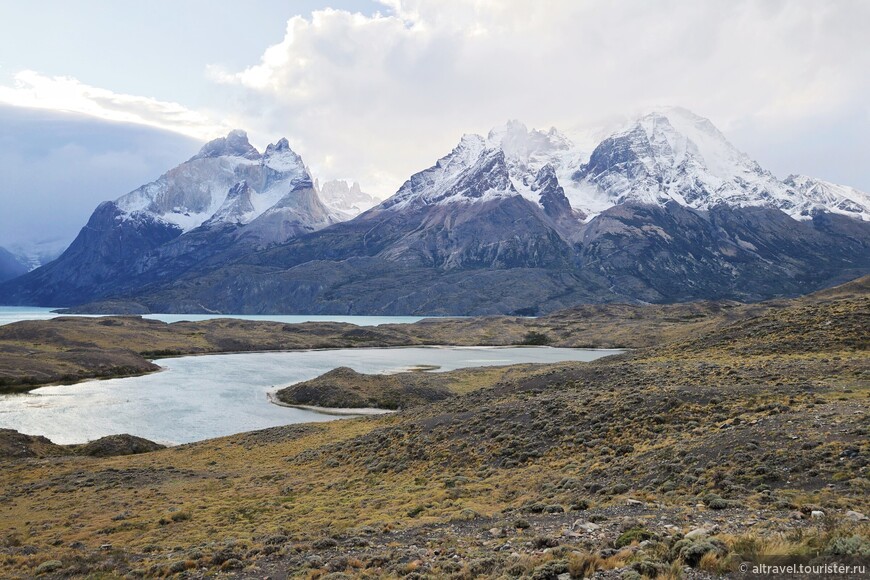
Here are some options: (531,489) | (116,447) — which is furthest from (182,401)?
(531,489)

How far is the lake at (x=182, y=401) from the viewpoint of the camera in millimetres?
75188

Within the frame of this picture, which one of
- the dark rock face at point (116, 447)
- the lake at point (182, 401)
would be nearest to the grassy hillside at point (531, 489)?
the dark rock face at point (116, 447)

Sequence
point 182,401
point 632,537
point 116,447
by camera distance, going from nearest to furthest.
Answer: point 632,537 → point 116,447 → point 182,401

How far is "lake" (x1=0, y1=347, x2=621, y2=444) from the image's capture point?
75188 millimetres

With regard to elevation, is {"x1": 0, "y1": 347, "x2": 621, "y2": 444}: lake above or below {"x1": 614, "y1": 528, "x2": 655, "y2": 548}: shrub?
below

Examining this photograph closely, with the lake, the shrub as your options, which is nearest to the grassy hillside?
the shrub

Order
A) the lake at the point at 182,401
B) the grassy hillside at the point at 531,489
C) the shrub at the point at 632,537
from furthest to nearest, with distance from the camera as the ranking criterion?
the lake at the point at 182,401 < the grassy hillside at the point at 531,489 < the shrub at the point at 632,537

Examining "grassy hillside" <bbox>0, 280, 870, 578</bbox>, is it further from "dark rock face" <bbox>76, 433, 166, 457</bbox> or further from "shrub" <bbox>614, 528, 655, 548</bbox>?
"dark rock face" <bbox>76, 433, 166, 457</bbox>

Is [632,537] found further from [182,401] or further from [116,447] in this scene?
[182,401]

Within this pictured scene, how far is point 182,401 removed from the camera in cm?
9525

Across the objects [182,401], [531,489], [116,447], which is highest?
[531,489]

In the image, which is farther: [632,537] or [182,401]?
[182,401]

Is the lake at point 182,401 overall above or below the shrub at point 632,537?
below

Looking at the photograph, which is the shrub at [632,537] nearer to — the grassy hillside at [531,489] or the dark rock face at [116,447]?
the grassy hillside at [531,489]
